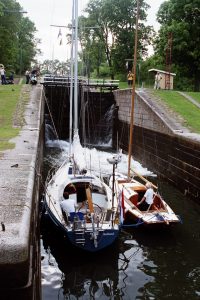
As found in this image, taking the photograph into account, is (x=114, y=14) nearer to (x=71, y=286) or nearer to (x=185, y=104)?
(x=185, y=104)

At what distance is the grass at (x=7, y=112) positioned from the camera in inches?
509

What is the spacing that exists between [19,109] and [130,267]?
1346cm

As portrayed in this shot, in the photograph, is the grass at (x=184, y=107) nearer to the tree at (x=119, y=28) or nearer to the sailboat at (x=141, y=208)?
the sailboat at (x=141, y=208)

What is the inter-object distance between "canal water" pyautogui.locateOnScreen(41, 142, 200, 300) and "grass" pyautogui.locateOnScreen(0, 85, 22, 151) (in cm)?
331

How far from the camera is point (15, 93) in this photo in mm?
25016

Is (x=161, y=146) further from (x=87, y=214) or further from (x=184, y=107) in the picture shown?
(x=87, y=214)

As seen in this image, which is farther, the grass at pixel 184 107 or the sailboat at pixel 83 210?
the grass at pixel 184 107

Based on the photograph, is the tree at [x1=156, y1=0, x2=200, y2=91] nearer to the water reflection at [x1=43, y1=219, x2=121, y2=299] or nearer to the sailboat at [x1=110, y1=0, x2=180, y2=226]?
the sailboat at [x1=110, y1=0, x2=180, y2=226]

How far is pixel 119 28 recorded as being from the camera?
146ft

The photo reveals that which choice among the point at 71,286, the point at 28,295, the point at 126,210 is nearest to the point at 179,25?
the point at 126,210

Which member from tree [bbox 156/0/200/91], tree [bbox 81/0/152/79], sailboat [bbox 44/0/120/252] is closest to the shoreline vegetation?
sailboat [bbox 44/0/120/252]

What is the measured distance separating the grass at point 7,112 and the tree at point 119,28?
19472 millimetres

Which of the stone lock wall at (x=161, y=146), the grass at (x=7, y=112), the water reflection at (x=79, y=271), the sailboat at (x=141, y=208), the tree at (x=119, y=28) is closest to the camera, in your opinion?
the water reflection at (x=79, y=271)

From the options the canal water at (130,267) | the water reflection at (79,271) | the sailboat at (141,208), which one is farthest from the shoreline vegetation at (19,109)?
the canal water at (130,267)
